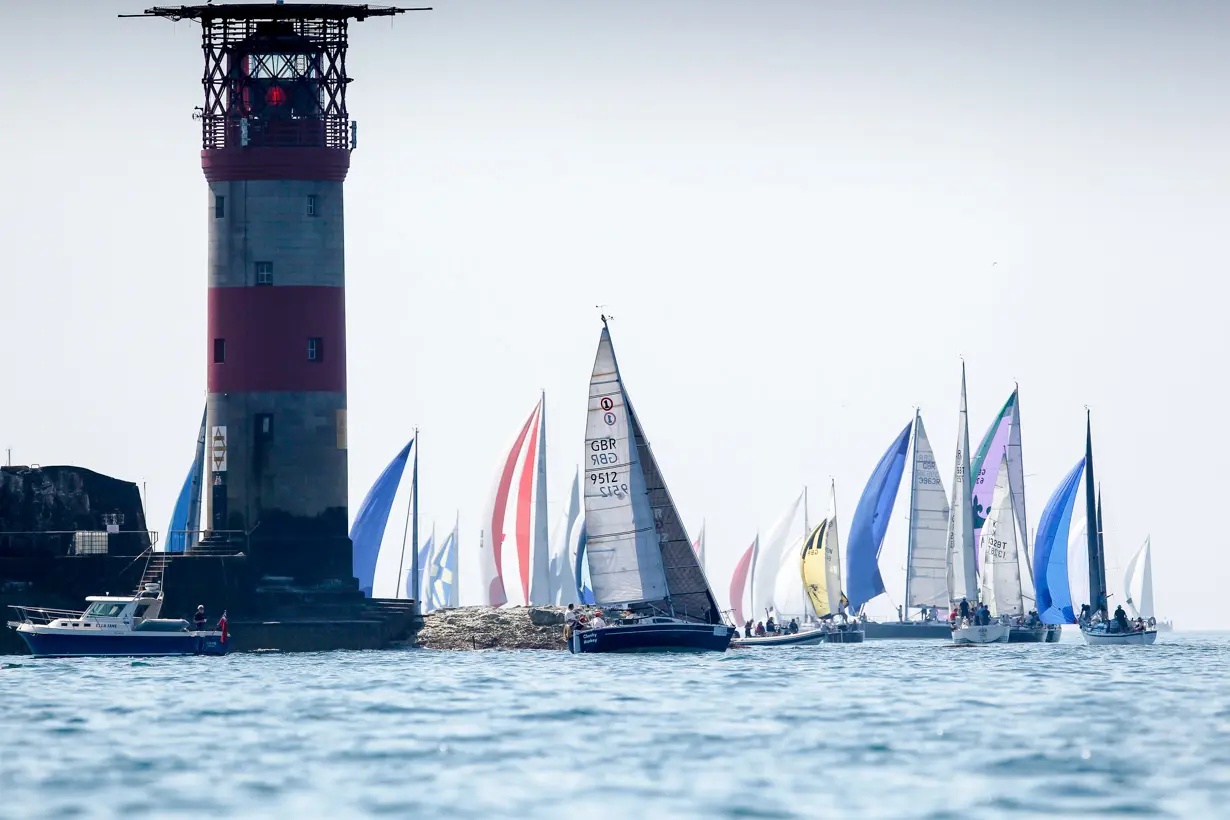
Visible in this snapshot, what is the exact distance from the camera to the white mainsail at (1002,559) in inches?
3376

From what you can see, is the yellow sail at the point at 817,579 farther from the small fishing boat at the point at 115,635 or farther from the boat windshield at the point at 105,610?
the boat windshield at the point at 105,610

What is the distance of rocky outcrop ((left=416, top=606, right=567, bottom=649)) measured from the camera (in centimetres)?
7525

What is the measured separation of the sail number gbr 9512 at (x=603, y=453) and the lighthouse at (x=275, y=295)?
8497 millimetres

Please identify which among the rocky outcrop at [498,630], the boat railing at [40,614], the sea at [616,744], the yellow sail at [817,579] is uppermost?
the yellow sail at [817,579]

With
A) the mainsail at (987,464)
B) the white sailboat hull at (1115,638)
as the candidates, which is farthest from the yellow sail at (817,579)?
the white sailboat hull at (1115,638)

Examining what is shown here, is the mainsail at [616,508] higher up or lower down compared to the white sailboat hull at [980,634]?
higher up

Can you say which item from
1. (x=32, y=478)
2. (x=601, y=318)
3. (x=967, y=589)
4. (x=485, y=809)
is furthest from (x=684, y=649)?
(x=485, y=809)

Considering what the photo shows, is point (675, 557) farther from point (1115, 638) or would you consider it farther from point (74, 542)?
point (1115, 638)

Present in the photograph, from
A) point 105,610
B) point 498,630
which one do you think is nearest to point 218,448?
point 105,610

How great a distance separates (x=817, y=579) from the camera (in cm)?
10094

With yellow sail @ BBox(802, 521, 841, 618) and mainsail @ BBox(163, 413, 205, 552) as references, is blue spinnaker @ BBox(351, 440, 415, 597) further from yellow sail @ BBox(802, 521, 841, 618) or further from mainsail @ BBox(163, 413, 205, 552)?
yellow sail @ BBox(802, 521, 841, 618)

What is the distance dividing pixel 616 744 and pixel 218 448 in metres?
35.9

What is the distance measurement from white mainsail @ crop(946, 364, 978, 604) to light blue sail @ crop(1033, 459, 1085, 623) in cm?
357

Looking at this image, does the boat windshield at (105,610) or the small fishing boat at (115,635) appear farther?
the boat windshield at (105,610)
